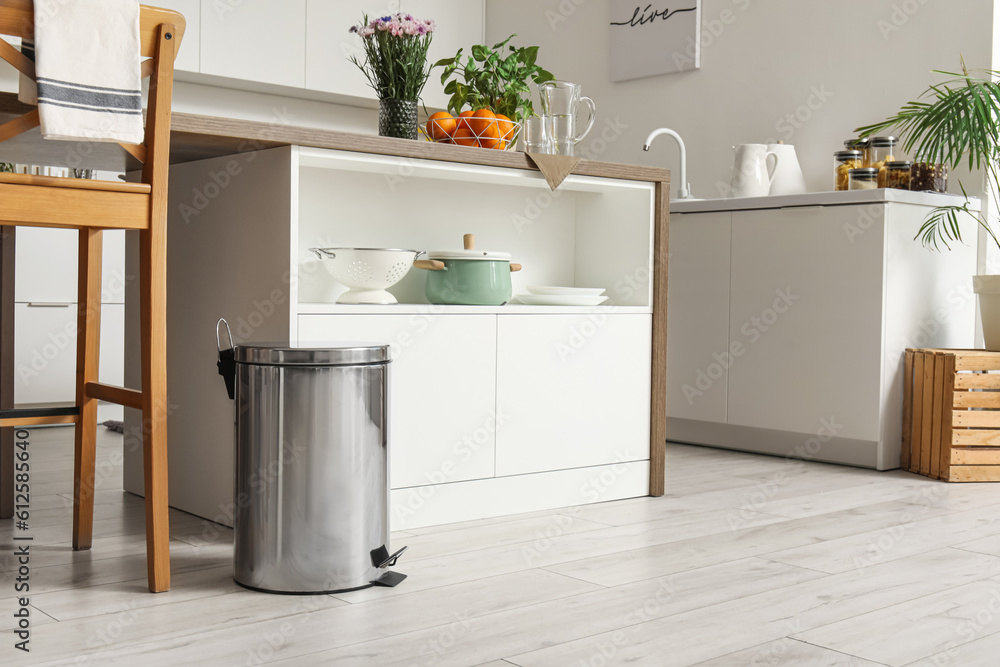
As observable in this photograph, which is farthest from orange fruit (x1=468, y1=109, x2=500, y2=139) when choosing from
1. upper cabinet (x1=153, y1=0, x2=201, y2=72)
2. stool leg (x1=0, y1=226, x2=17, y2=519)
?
upper cabinet (x1=153, y1=0, x2=201, y2=72)

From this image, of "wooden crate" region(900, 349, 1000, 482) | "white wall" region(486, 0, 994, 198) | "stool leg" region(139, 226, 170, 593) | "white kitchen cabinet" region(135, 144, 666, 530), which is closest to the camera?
"stool leg" region(139, 226, 170, 593)

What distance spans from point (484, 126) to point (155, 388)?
1046mm

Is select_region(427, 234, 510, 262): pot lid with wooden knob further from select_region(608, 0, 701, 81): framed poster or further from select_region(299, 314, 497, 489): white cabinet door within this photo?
select_region(608, 0, 701, 81): framed poster

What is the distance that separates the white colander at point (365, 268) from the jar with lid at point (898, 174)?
5.79 ft

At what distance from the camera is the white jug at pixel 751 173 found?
349 centimetres

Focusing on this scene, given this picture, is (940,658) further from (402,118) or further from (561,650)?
(402,118)

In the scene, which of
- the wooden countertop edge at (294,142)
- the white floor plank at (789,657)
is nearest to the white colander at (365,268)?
the wooden countertop edge at (294,142)

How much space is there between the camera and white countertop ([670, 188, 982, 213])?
294 cm

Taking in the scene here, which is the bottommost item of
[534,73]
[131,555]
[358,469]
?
[131,555]

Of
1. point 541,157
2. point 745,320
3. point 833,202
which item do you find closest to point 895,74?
point 833,202

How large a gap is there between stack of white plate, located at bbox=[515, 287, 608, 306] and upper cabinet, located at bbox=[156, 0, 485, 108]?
2.05 meters

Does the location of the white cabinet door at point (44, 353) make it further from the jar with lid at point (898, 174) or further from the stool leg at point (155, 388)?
the jar with lid at point (898, 174)

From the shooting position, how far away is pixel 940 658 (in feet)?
4.45

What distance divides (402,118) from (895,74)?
2085mm
